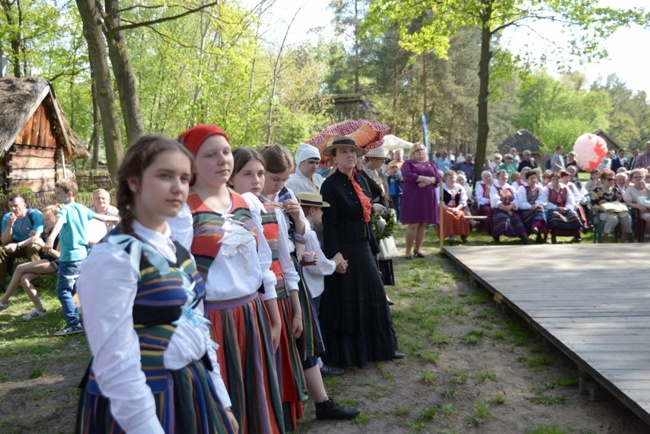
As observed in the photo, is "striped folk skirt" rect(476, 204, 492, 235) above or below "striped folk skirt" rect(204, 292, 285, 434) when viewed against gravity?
above

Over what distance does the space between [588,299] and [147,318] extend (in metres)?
5.44

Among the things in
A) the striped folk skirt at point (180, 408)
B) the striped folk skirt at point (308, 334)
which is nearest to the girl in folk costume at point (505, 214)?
the striped folk skirt at point (308, 334)

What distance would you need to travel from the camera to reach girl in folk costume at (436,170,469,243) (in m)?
11.6

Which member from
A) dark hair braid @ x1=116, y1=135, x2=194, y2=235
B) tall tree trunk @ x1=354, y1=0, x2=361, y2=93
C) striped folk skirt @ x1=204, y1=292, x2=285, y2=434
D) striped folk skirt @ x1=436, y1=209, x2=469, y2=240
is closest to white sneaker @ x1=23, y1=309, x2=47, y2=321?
striped folk skirt @ x1=204, y1=292, x2=285, y2=434

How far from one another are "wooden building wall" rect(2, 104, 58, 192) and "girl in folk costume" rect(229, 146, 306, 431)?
11260 millimetres

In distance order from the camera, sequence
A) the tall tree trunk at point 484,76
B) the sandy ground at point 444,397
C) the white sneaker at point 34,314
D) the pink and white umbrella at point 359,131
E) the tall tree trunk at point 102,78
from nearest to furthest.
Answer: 1. the sandy ground at point 444,397
2. the pink and white umbrella at point 359,131
3. the white sneaker at point 34,314
4. the tall tree trunk at point 102,78
5. the tall tree trunk at point 484,76

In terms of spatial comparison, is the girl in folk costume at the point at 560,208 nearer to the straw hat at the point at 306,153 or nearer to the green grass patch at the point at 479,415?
the straw hat at the point at 306,153

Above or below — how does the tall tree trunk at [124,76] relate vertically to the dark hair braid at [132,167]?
above

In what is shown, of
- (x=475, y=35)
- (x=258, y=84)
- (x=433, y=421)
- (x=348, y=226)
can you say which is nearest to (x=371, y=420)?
(x=433, y=421)

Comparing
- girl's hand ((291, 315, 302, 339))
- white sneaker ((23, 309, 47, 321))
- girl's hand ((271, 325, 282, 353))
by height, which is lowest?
white sneaker ((23, 309, 47, 321))

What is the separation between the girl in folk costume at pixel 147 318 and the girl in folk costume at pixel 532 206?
10.6m

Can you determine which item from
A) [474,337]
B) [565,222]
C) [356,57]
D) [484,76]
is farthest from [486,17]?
[356,57]

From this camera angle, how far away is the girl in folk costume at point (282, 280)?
309 centimetres

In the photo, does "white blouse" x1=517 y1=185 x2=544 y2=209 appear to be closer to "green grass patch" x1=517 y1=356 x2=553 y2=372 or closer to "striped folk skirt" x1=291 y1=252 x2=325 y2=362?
"green grass patch" x1=517 y1=356 x2=553 y2=372
